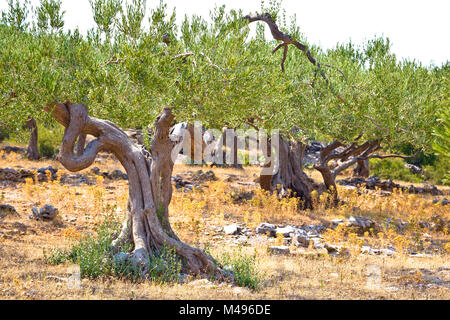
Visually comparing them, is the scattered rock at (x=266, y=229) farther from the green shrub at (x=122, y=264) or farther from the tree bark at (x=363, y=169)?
the tree bark at (x=363, y=169)

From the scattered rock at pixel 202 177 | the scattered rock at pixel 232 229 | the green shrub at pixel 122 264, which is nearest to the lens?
the green shrub at pixel 122 264

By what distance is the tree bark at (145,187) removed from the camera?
8.45m

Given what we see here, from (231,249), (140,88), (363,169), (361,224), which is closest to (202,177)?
(361,224)

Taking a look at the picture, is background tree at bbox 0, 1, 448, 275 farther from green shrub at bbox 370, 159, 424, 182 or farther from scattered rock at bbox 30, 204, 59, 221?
green shrub at bbox 370, 159, 424, 182

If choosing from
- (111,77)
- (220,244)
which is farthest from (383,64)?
(111,77)

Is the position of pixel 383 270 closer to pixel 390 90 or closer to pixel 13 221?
pixel 390 90

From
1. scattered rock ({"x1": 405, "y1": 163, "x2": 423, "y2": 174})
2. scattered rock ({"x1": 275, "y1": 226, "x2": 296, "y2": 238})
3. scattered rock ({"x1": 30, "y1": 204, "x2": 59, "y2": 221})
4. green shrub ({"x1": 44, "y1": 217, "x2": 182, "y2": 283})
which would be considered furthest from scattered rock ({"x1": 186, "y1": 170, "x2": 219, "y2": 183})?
A: scattered rock ({"x1": 405, "y1": 163, "x2": 423, "y2": 174})

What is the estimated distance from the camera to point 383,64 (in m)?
14.0

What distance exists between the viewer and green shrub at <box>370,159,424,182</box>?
30281mm

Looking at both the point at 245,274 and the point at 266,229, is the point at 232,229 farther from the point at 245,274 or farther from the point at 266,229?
the point at 245,274

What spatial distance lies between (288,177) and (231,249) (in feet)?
23.3

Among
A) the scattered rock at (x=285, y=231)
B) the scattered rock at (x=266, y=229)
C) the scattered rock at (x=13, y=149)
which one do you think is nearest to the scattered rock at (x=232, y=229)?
the scattered rock at (x=266, y=229)

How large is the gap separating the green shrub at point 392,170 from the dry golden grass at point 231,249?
1059 cm

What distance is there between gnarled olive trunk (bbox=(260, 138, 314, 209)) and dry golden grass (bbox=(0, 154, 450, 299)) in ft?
1.89
